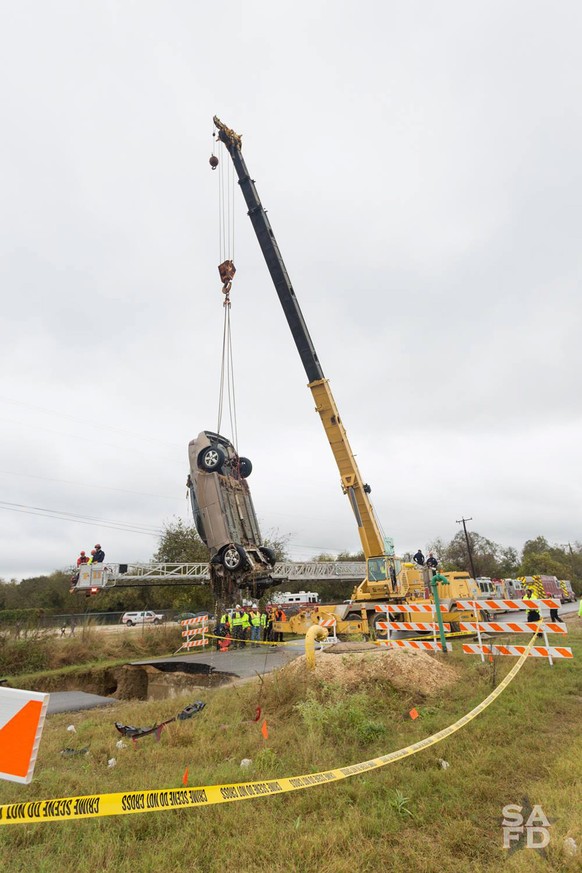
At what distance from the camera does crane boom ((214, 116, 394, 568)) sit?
18.4 m

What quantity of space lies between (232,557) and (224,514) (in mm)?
2005

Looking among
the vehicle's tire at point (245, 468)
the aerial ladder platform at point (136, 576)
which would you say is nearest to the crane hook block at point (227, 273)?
the vehicle's tire at point (245, 468)

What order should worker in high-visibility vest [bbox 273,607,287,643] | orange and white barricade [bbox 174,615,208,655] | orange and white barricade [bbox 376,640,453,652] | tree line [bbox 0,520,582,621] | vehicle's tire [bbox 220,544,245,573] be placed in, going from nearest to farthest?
orange and white barricade [bbox 376,640,453,652] < orange and white barricade [bbox 174,615,208,655] < worker in high-visibility vest [bbox 273,607,287,643] < vehicle's tire [bbox 220,544,245,573] < tree line [bbox 0,520,582,621]

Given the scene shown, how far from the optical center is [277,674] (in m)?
8.04

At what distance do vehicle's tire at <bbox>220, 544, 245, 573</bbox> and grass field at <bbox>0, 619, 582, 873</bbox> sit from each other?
535 inches

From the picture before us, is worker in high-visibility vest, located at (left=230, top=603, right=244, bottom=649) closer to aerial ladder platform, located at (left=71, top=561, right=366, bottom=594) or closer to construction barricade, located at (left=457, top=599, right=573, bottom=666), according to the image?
aerial ladder platform, located at (left=71, top=561, right=366, bottom=594)

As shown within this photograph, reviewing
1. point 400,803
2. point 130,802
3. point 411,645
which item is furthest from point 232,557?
point 130,802

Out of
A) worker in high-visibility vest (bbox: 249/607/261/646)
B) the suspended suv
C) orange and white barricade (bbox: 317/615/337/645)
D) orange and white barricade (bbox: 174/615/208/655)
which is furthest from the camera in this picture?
the suspended suv

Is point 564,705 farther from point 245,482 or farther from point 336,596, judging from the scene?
point 336,596

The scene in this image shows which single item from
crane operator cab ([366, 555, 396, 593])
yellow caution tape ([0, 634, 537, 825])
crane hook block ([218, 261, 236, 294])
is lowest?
yellow caution tape ([0, 634, 537, 825])

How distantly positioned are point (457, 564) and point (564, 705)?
240 feet

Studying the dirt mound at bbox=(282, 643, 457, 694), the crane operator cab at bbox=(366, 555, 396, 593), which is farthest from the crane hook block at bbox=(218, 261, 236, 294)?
the dirt mound at bbox=(282, 643, 457, 694)

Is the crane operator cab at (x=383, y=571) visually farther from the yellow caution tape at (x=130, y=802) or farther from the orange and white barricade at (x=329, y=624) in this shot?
the yellow caution tape at (x=130, y=802)

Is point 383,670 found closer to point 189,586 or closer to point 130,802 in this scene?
point 130,802
